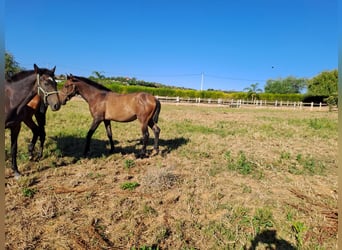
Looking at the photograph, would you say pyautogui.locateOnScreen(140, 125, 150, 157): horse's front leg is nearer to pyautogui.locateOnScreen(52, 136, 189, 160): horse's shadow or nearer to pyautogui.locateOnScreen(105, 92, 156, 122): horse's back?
pyautogui.locateOnScreen(52, 136, 189, 160): horse's shadow

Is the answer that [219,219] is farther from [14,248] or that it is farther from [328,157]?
[328,157]

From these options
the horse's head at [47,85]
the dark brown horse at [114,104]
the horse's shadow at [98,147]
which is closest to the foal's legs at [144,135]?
the dark brown horse at [114,104]

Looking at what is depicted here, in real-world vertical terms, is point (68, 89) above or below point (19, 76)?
below

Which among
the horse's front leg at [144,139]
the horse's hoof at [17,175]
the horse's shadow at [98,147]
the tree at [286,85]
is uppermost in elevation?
the tree at [286,85]

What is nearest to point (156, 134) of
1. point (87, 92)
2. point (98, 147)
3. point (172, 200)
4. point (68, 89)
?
point (98, 147)

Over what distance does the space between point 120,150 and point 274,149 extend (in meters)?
4.73

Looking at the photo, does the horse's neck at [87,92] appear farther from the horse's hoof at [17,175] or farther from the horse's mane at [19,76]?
the horse's hoof at [17,175]

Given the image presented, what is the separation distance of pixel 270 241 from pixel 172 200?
153 centimetres

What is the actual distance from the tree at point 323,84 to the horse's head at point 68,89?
48130mm

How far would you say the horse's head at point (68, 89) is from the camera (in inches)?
247

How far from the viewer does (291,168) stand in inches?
222

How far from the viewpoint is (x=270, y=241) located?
294 cm

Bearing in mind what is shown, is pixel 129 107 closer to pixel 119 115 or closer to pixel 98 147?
pixel 119 115

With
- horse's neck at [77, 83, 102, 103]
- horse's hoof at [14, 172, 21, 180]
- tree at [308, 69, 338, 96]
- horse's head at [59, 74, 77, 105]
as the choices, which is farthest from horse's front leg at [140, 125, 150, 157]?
tree at [308, 69, 338, 96]
